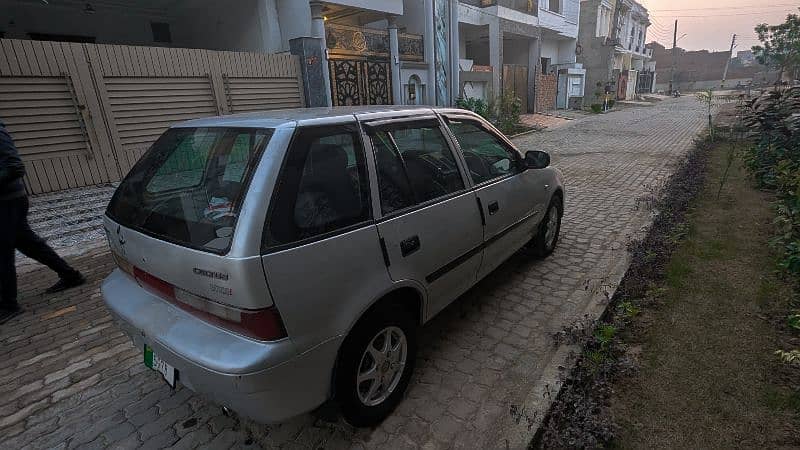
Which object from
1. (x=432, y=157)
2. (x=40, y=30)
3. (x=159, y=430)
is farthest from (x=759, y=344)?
(x=40, y=30)

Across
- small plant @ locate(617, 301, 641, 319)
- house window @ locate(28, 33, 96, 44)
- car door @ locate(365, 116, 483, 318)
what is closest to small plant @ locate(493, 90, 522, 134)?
small plant @ locate(617, 301, 641, 319)

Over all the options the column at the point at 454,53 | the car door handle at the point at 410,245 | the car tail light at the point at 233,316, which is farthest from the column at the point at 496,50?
the car tail light at the point at 233,316

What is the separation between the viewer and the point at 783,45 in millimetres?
34219

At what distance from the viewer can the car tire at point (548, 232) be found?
4051 mm

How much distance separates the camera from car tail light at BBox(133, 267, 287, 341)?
1624 millimetres

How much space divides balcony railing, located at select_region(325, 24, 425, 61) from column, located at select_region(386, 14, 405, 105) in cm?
12

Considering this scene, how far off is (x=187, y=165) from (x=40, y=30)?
10.8m

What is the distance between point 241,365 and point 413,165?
149cm

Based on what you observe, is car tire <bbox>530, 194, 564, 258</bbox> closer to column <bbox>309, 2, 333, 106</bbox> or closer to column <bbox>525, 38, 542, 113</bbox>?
column <bbox>309, 2, 333, 106</bbox>

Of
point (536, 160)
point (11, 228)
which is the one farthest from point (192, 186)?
point (536, 160)

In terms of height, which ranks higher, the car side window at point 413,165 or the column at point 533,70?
the column at point 533,70

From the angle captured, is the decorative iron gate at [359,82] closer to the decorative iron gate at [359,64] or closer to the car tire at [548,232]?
the decorative iron gate at [359,64]

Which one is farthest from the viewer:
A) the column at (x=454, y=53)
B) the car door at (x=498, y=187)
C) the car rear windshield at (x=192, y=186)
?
the column at (x=454, y=53)

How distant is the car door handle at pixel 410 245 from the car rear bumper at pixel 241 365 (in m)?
0.61
